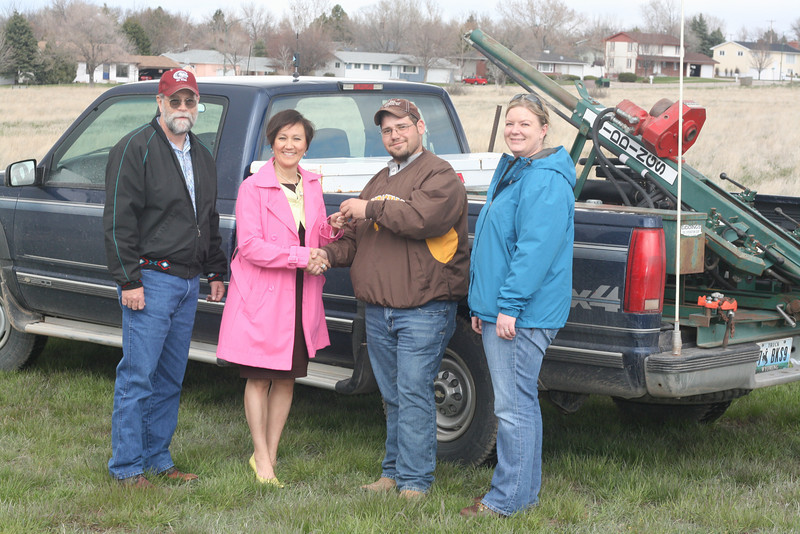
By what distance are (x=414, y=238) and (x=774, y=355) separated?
185 centimetres

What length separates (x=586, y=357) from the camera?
13.9ft

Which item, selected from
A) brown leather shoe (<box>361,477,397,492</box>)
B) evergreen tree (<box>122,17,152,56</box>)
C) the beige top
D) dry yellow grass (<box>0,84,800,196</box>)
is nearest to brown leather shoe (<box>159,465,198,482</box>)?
brown leather shoe (<box>361,477,397,492</box>)

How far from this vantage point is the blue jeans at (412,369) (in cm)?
410

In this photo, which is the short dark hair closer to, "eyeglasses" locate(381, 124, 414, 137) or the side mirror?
"eyeglasses" locate(381, 124, 414, 137)

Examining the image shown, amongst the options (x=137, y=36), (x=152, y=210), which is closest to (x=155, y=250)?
(x=152, y=210)

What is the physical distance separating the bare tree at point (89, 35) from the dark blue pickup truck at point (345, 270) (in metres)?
79.4

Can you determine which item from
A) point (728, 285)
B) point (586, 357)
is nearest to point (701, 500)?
point (586, 357)

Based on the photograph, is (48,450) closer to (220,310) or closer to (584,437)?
(220,310)

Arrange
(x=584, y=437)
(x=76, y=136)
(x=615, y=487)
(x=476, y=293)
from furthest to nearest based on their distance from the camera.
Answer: (x=76, y=136), (x=584, y=437), (x=615, y=487), (x=476, y=293)

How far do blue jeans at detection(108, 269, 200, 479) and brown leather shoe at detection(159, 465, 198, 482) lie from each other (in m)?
0.02

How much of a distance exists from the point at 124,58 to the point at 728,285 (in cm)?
9032

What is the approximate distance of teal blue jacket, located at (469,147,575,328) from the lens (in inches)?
145

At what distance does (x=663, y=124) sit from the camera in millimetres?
4809

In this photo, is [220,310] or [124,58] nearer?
[220,310]
